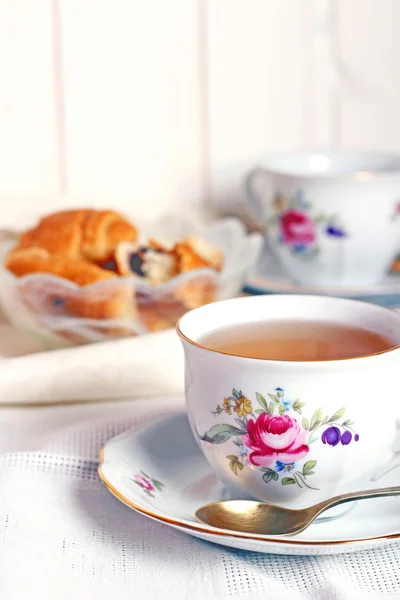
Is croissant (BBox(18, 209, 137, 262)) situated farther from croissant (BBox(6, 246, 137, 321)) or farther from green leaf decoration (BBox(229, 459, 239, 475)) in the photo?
green leaf decoration (BBox(229, 459, 239, 475))

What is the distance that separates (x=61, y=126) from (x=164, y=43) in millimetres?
193

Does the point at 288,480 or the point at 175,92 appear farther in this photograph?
the point at 175,92

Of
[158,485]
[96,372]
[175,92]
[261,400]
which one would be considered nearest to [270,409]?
[261,400]

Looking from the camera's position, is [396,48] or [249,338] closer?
[249,338]

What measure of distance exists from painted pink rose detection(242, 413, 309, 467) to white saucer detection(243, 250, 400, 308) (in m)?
0.43

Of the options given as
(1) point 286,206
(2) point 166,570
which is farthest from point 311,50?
(2) point 166,570

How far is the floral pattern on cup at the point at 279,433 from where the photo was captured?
539 millimetres

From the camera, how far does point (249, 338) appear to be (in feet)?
2.05

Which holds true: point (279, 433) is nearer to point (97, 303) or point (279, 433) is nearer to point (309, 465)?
point (309, 465)

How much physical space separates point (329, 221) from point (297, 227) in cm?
4

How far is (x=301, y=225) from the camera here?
1.05 m

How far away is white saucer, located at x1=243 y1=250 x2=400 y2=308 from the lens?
39.5 inches

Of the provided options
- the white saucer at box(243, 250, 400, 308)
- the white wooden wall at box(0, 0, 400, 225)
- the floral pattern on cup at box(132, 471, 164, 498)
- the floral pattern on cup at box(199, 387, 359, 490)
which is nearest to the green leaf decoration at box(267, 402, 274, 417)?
the floral pattern on cup at box(199, 387, 359, 490)

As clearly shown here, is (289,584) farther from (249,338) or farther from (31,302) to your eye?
(31,302)
